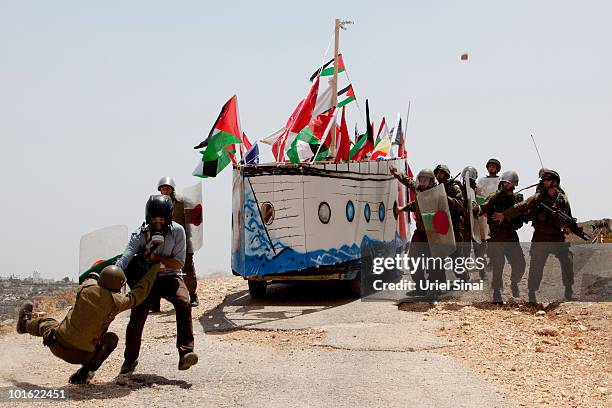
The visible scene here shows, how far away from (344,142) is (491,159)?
252 cm

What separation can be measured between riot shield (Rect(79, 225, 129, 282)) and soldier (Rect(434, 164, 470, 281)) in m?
5.51

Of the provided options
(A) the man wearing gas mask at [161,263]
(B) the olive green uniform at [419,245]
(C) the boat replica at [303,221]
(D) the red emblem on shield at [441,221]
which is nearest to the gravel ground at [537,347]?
(B) the olive green uniform at [419,245]

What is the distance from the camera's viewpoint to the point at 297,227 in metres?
11.0

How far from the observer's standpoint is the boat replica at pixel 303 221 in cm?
1088

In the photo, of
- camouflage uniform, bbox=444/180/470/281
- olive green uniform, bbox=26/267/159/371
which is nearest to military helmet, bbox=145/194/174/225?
olive green uniform, bbox=26/267/159/371

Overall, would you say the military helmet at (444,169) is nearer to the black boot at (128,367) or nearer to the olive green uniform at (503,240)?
the olive green uniform at (503,240)

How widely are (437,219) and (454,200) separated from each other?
2.32 feet

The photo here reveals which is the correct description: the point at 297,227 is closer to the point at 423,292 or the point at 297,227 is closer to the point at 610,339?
the point at 423,292

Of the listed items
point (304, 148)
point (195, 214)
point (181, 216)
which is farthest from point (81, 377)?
point (304, 148)

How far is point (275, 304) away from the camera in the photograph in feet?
37.7

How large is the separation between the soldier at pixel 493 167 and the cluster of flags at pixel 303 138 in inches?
79.1

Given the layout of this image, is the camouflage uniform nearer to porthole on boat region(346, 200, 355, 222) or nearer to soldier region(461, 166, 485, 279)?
soldier region(461, 166, 485, 279)

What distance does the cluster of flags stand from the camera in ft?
38.1

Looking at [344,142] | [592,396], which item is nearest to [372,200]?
[344,142]
